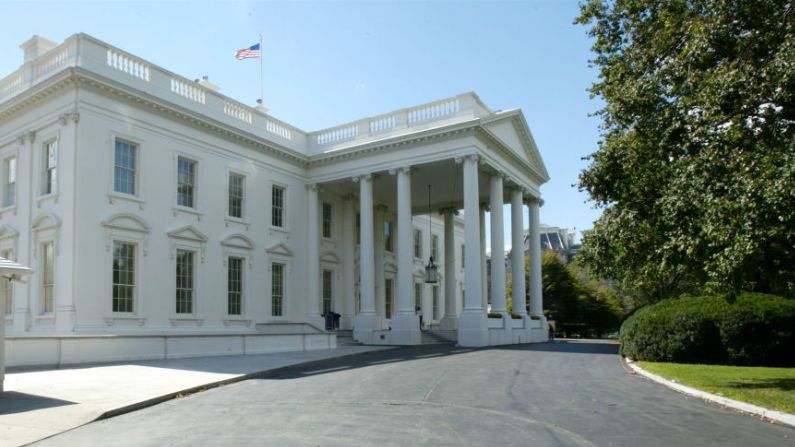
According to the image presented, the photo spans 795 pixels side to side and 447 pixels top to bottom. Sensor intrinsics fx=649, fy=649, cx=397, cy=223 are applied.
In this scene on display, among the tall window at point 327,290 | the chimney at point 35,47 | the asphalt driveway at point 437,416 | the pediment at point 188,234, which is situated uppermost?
the chimney at point 35,47

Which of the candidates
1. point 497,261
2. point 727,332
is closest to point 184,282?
point 497,261

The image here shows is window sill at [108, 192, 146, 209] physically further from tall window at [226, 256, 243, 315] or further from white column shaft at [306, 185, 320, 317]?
white column shaft at [306, 185, 320, 317]

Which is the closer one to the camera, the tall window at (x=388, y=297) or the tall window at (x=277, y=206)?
the tall window at (x=277, y=206)

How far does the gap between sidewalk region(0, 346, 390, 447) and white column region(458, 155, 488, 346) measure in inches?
434

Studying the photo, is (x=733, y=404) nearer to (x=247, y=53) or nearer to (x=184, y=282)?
(x=184, y=282)

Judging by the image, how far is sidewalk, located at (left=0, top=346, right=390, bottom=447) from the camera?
8977 mm

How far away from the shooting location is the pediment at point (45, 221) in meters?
22.1

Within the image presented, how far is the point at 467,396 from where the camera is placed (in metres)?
11.5

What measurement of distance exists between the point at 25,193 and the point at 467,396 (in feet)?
64.6

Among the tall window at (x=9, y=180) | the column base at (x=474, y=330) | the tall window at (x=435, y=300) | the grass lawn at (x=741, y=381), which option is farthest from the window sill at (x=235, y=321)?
the tall window at (x=435, y=300)

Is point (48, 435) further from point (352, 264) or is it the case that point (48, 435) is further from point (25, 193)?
point (352, 264)

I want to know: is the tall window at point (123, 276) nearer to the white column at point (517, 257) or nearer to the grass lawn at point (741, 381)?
the grass lawn at point (741, 381)

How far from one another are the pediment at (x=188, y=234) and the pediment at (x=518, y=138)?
43.8 ft

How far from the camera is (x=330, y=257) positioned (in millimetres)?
34844
